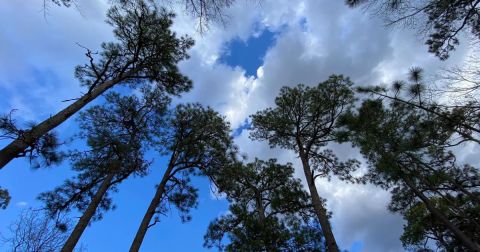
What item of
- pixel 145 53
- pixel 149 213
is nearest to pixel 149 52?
pixel 145 53

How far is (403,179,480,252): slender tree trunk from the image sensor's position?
935cm

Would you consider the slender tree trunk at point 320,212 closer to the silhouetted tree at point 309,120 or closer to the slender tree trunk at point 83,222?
the silhouetted tree at point 309,120

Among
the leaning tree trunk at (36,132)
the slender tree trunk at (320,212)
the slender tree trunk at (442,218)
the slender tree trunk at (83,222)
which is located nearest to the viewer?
the leaning tree trunk at (36,132)

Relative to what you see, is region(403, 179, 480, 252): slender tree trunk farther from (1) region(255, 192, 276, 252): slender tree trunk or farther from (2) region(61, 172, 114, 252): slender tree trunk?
(2) region(61, 172, 114, 252): slender tree trunk

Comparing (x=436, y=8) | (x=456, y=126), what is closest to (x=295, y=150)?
(x=456, y=126)

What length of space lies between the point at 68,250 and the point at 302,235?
6982 mm

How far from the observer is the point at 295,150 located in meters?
14.0

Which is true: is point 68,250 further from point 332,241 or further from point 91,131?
point 332,241

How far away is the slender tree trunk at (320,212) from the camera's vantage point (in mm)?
9609

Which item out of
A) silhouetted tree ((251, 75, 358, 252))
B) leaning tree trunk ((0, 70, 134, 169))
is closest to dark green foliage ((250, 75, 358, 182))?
silhouetted tree ((251, 75, 358, 252))

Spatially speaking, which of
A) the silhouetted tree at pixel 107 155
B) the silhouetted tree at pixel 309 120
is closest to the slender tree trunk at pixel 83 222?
the silhouetted tree at pixel 107 155

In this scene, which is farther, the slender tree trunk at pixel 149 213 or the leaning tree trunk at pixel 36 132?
the slender tree trunk at pixel 149 213

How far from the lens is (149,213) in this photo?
391 inches

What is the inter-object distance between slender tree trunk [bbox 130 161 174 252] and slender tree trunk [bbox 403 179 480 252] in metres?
8.75
